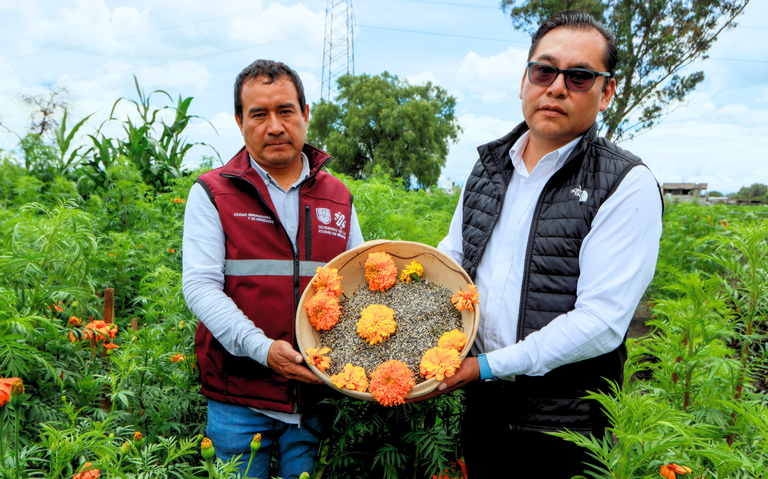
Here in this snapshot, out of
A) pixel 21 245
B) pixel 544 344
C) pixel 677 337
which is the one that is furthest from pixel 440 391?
pixel 21 245

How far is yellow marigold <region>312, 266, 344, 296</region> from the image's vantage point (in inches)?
66.5

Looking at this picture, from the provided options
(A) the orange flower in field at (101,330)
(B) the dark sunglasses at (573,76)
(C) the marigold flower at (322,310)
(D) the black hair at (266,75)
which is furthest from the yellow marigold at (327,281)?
(A) the orange flower in field at (101,330)

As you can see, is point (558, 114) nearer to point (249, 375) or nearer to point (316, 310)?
point (316, 310)

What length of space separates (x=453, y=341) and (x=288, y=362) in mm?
586

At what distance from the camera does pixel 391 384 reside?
1.46 meters

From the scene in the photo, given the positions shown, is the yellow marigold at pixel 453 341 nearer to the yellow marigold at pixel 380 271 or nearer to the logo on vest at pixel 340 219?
the yellow marigold at pixel 380 271

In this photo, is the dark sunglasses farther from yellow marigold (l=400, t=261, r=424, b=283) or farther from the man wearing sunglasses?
yellow marigold (l=400, t=261, r=424, b=283)

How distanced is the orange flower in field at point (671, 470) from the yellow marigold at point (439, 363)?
2.08 ft

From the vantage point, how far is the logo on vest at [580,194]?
156cm

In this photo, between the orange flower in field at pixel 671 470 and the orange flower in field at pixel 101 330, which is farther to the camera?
the orange flower in field at pixel 101 330

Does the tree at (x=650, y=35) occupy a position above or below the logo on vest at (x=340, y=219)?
above

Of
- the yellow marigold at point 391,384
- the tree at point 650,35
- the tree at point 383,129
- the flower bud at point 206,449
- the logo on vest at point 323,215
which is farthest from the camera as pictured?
the tree at point 383,129

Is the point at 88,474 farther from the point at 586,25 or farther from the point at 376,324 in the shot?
the point at 586,25

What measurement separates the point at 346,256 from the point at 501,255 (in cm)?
59
